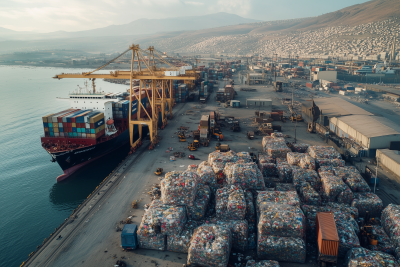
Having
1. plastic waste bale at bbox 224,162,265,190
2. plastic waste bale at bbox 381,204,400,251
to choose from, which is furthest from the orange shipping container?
plastic waste bale at bbox 224,162,265,190

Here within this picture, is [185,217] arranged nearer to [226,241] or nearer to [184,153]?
[226,241]

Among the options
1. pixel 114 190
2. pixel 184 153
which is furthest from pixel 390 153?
pixel 114 190

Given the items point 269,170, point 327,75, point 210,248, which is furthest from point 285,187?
point 327,75

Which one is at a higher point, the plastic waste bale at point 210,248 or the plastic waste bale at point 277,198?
the plastic waste bale at point 277,198

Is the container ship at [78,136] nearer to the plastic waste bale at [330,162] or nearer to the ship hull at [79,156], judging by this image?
the ship hull at [79,156]

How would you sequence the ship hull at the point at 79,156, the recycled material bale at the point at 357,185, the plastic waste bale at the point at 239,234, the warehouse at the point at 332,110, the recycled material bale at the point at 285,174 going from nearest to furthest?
the plastic waste bale at the point at 239,234 < the recycled material bale at the point at 357,185 < the recycled material bale at the point at 285,174 < the ship hull at the point at 79,156 < the warehouse at the point at 332,110

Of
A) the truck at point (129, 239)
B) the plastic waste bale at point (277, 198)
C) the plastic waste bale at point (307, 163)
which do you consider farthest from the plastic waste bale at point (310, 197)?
the truck at point (129, 239)
